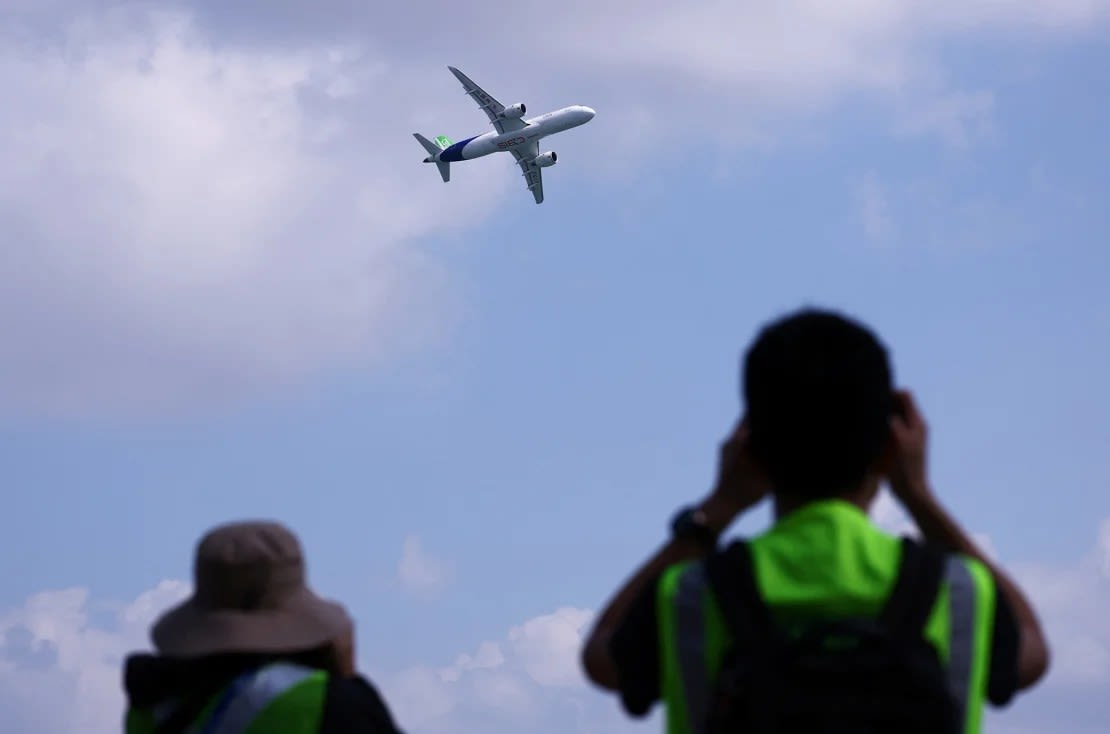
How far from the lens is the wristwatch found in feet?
13.8

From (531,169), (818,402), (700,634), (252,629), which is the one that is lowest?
(252,629)

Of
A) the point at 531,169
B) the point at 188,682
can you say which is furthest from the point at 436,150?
the point at 188,682

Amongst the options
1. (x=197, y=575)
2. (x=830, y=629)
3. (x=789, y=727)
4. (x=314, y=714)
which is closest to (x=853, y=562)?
(x=830, y=629)

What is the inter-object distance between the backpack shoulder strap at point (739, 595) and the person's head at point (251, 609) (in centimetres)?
226

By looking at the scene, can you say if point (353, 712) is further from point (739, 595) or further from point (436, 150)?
point (436, 150)

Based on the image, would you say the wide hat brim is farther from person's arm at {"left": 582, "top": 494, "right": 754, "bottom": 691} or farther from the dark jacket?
person's arm at {"left": 582, "top": 494, "right": 754, "bottom": 691}

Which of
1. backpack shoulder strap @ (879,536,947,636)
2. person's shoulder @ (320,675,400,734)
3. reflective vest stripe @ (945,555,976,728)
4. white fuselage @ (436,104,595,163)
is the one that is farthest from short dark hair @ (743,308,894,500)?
white fuselage @ (436,104,595,163)

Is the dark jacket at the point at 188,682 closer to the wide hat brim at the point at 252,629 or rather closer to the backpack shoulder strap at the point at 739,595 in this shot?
the wide hat brim at the point at 252,629

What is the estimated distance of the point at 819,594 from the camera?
12.8 ft

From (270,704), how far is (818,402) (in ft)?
8.52

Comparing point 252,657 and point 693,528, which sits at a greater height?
point 693,528

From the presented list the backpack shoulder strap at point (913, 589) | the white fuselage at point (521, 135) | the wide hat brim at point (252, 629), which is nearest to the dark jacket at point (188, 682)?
the wide hat brim at point (252, 629)

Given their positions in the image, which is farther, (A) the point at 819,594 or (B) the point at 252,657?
(B) the point at 252,657

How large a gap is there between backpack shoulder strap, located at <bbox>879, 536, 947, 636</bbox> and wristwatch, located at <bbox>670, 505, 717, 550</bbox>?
53 cm
